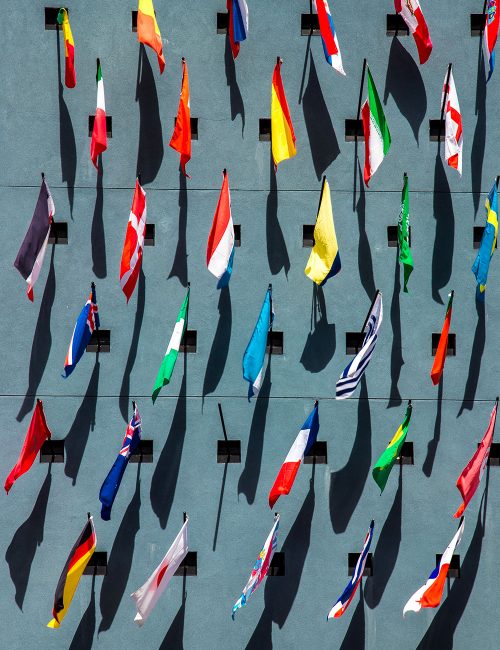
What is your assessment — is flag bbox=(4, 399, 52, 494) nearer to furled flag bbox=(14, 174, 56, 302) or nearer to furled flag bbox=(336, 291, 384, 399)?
furled flag bbox=(14, 174, 56, 302)

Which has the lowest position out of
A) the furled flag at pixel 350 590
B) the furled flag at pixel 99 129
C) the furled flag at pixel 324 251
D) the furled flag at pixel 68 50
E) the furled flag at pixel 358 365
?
the furled flag at pixel 350 590

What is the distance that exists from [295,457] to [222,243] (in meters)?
4.08

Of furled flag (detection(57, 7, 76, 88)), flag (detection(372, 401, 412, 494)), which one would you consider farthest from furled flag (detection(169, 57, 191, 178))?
flag (detection(372, 401, 412, 494))

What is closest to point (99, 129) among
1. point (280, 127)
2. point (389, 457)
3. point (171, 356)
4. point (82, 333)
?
point (280, 127)

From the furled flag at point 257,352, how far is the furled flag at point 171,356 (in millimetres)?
1246

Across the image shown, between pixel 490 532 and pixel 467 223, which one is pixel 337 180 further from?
pixel 490 532

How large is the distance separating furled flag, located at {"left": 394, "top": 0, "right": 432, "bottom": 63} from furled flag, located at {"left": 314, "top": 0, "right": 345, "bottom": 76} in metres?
1.42

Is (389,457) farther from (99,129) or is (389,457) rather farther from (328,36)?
(99,129)

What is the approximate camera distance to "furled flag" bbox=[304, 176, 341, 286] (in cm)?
2541

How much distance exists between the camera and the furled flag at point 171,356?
25016mm

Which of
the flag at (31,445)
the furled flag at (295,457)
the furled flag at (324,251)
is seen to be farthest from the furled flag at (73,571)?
the furled flag at (324,251)

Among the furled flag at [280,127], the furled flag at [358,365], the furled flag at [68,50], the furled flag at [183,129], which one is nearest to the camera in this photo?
the furled flag at [358,365]

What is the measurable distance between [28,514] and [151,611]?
9.57 feet

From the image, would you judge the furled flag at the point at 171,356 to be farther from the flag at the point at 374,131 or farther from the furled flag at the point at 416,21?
the furled flag at the point at 416,21
